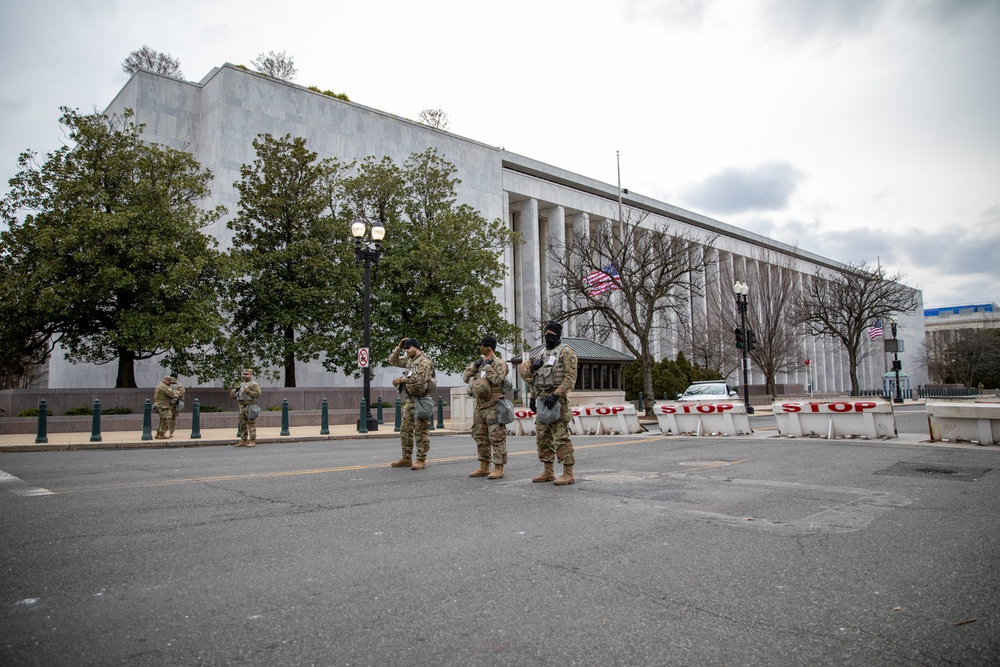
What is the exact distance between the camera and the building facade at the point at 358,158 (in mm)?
35312

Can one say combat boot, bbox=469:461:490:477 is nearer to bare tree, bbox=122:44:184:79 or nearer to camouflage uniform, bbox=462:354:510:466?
camouflage uniform, bbox=462:354:510:466

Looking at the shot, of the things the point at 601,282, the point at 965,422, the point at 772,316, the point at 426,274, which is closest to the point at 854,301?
the point at 772,316

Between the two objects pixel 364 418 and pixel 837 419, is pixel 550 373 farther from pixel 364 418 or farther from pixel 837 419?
pixel 364 418

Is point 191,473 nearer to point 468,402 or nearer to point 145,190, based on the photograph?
point 468,402

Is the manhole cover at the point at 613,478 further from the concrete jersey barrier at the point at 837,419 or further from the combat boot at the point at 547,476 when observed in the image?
the concrete jersey barrier at the point at 837,419

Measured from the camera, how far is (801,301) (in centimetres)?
4462

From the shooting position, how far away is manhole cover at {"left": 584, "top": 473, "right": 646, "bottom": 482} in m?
8.29

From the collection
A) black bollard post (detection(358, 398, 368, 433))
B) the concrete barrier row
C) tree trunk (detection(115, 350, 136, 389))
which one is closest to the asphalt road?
the concrete barrier row

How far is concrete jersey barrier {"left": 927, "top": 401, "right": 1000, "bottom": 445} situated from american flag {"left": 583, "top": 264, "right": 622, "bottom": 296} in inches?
632

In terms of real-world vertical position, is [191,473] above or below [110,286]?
below

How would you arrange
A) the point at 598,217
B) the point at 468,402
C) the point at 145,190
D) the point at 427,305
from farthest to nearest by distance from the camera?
1. the point at 598,217
2. the point at 427,305
3. the point at 145,190
4. the point at 468,402

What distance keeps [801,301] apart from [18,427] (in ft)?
142

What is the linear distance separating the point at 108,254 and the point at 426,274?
12389 millimetres

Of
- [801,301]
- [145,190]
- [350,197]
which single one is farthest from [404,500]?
[801,301]
